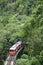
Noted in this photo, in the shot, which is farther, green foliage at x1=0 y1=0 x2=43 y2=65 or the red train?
the red train

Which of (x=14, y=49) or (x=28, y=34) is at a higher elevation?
(x=28, y=34)

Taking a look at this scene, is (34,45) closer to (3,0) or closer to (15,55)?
(15,55)

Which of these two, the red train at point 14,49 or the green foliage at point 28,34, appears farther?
the red train at point 14,49

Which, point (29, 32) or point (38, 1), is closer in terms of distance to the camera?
point (29, 32)

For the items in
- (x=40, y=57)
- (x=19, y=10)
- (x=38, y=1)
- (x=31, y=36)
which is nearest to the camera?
(x=40, y=57)

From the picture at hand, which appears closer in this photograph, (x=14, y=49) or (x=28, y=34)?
(x=14, y=49)

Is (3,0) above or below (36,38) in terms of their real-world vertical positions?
below

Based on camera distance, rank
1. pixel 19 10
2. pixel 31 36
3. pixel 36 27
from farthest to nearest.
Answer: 1. pixel 19 10
2. pixel 36 27
3. pixel 31 36

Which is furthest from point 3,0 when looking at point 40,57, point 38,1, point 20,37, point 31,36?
point 40,57

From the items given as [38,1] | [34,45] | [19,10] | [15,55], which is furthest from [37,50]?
[19,10]
